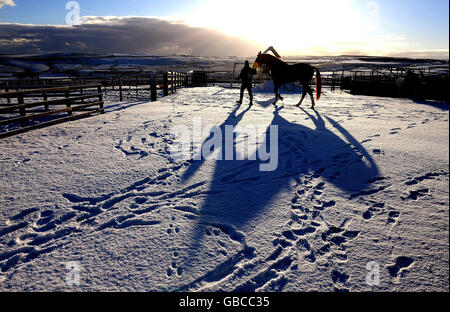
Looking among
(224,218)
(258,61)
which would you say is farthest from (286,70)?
(224,218)

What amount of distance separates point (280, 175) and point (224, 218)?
154 cm

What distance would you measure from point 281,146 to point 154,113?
5499 mm

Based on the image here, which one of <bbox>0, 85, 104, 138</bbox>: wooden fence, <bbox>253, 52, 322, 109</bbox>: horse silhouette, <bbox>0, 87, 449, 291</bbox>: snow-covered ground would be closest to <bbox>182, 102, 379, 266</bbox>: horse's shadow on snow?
<bbox>0, 87, 449, 291</bbox>: snow-covered ground

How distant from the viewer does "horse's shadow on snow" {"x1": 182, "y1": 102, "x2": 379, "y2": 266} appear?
9.64 ft

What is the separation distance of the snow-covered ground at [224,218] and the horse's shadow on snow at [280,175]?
0.02 meters

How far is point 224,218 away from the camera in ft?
9.34

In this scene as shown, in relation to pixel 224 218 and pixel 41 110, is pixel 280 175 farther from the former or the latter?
pixel 41 110

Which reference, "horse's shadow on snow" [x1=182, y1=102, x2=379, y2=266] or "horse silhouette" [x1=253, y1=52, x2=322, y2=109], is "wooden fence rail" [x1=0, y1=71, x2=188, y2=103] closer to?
"horse silhouette" [x1=253, y1=52, x2=322, y2=109]

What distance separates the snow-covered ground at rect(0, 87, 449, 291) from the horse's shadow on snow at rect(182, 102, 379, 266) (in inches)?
0.9

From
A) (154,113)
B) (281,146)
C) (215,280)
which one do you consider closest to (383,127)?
(281,146)

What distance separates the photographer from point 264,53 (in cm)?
1008

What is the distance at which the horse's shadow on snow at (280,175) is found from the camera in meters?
2.94
